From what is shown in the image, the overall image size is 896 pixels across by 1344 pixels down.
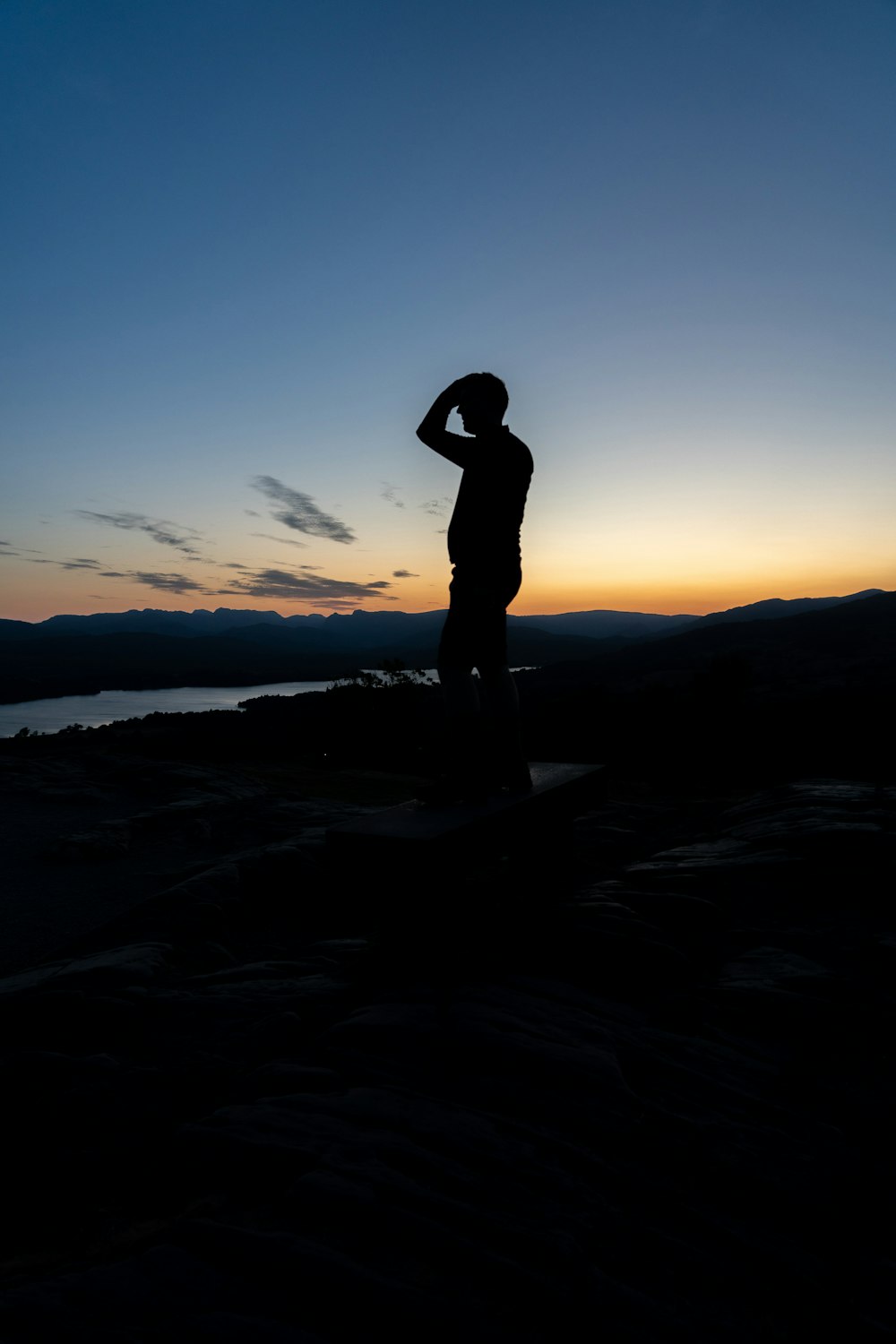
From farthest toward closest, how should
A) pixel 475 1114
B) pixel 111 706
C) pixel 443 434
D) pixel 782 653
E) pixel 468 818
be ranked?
1. pixel 111 706
2. pixel 782 653
3. pixel 443 434
4. pixel 468 818
5. pixel 475 1114

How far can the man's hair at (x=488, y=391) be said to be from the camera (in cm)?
464

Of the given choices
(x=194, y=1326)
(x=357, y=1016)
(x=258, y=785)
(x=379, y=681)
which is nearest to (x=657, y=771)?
(x=258, y=785)

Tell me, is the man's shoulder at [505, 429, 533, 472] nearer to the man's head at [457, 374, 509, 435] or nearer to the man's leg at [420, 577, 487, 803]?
the man's head at [457, 374, 509, 435]

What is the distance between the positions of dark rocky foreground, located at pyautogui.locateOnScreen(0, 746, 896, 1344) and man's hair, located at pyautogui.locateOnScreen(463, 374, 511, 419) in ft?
10.3

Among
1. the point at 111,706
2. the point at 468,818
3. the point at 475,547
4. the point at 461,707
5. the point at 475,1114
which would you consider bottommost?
the point at 111,706

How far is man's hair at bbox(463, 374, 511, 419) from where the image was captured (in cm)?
464

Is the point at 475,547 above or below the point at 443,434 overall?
below

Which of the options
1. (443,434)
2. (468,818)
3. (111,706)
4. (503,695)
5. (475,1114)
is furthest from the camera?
(111,706)

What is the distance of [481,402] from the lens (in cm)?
466

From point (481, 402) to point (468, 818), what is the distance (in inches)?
110

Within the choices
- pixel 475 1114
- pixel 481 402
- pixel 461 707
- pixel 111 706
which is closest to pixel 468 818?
pixel 461 707

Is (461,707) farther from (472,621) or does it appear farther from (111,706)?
(111,706)

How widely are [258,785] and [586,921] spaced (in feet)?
28.7

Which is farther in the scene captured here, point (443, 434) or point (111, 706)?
point (111, 706)
